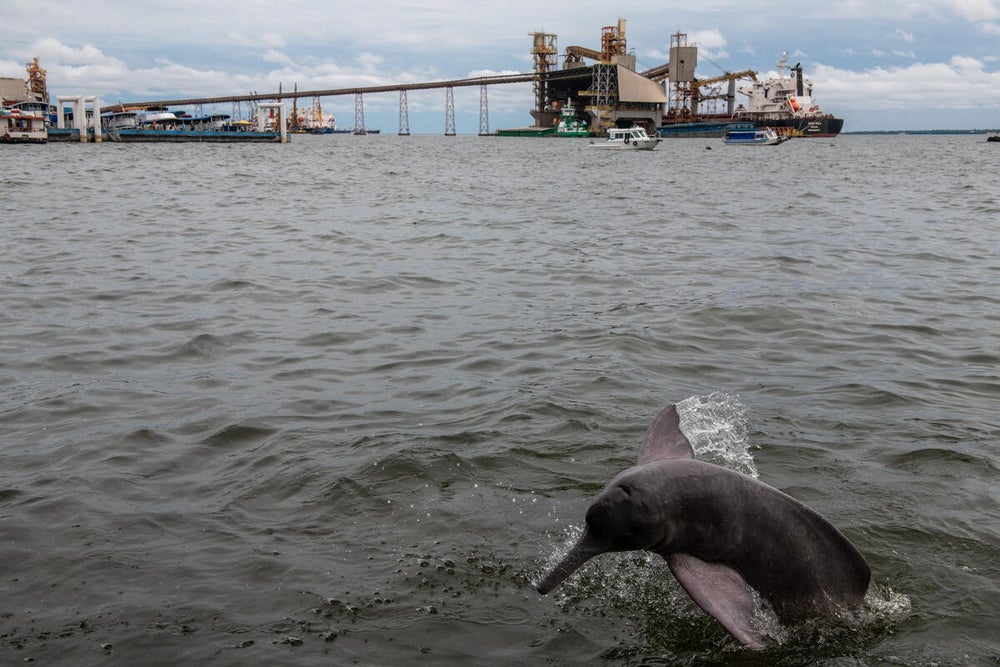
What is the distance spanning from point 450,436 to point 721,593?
3132mm

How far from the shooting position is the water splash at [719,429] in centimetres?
624

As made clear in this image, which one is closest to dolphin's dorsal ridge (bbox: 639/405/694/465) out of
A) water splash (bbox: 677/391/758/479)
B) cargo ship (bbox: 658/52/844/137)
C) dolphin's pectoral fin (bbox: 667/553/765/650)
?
dolphin's pectoral fin (bbox: 667/553/765/650)

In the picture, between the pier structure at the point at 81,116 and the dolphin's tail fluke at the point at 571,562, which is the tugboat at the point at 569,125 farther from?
the dolphin's tail fluke at the point at 571,562

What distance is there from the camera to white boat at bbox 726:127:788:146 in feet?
299

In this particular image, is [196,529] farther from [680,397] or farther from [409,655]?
[680,397]

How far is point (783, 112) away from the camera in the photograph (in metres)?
112

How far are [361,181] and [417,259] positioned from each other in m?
19.9

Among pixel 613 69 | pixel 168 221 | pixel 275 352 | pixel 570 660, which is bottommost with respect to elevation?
pixel 570 660

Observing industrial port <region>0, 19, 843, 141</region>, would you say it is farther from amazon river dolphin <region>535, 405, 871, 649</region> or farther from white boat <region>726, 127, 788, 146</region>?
amazon river dolphin <region>535, 405, 871, 649</region>

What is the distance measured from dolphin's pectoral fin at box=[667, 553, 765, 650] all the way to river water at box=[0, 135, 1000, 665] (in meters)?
0.36

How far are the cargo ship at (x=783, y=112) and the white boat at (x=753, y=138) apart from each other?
1137 centimetres

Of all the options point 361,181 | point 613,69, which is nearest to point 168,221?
point 361,181

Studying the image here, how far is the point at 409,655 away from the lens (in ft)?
12.9

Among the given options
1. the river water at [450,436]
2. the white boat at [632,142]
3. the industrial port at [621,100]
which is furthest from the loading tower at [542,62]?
the river water at [450,436]
